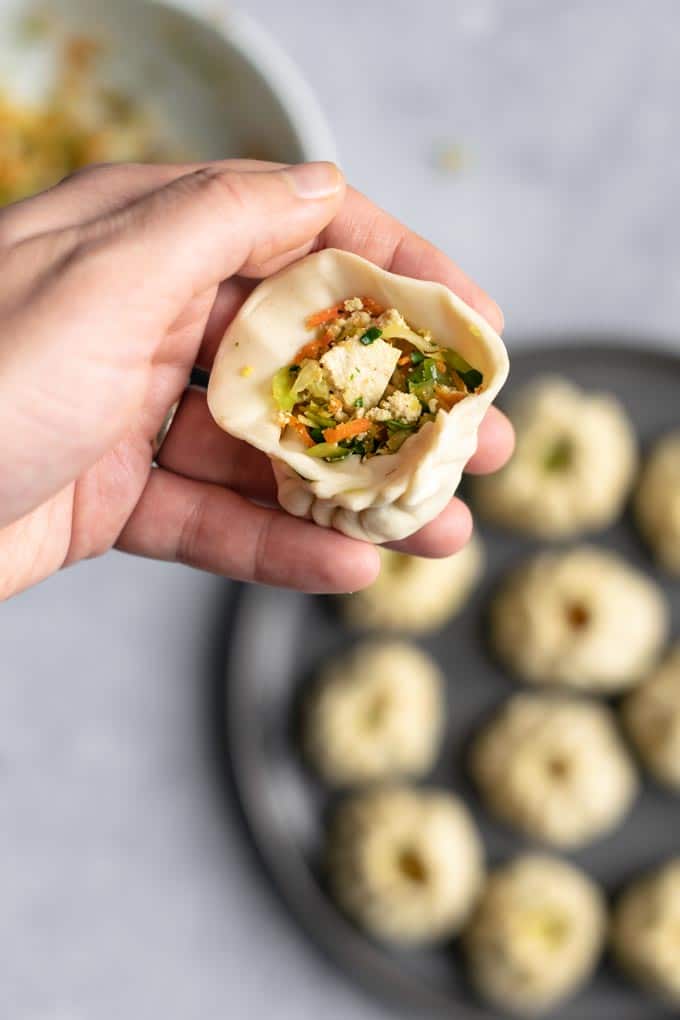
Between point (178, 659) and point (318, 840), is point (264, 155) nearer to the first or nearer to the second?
point (178, 659)

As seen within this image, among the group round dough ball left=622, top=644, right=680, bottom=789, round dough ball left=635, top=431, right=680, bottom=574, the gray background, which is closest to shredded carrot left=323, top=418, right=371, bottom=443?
the gray background

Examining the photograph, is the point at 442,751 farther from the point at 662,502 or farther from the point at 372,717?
the point at 662,502

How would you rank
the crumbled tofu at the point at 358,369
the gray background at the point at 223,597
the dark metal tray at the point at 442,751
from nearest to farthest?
the crumbled tofu at the point at 358,369 < the dark metal tray at the point at 442,751 < the gray background at the point at 223,597

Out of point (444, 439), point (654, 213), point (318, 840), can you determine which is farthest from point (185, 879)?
point (654, 213)

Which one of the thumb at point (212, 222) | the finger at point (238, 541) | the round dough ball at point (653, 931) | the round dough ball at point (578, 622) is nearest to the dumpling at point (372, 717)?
the round dough ball at point (578, 622)

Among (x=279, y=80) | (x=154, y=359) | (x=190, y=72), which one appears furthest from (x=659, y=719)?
(x=190, y=72)

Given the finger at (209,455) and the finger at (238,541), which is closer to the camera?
the finger at (238,541)

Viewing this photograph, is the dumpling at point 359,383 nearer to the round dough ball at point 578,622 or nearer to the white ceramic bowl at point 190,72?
the white ceramic bowl at point 190,72
